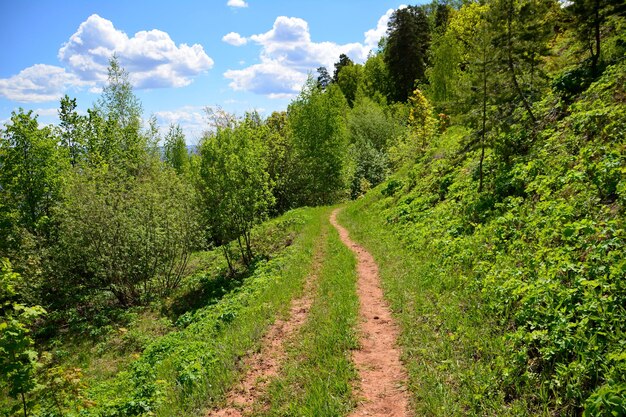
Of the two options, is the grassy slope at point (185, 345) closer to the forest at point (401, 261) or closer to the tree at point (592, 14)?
the forest at point (401, 261)

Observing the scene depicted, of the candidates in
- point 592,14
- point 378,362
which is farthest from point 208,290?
point 592,14

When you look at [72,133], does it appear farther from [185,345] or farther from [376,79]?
[376,79]

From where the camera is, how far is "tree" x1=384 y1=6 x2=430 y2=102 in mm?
66562

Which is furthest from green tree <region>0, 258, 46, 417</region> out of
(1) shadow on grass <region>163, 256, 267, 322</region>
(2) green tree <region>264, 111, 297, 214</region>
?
(2) green tree <region>264, 111, 297, 214</region>

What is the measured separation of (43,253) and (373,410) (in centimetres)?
2064

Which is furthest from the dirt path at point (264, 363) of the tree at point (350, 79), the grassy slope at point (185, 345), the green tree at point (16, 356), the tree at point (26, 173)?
the tree at point (350, 79)

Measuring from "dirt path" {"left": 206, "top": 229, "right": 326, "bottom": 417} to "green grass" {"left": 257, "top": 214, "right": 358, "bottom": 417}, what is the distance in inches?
11.5

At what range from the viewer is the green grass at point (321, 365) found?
6363mm

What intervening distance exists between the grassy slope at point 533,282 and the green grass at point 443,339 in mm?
25

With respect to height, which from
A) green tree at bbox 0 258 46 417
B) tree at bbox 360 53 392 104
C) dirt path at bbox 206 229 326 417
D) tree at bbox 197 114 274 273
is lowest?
dirt path at bbox 206 229 326 417

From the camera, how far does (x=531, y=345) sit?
5.82 m

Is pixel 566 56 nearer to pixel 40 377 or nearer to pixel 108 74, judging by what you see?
pixel 40 377

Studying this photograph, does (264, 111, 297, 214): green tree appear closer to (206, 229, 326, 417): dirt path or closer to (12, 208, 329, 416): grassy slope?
(12, 208, 329, 416): grassy slope

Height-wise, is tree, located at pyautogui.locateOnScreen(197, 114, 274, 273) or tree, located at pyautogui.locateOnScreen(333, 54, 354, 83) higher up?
tree, located at pyautogui.locateOnScreen(333, 54, 354, 83)
